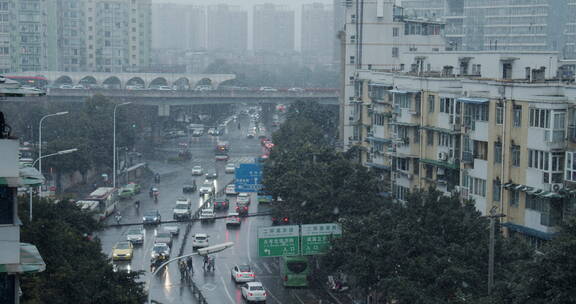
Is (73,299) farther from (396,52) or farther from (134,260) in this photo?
(396,52)

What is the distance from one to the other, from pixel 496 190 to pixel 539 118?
114 inches

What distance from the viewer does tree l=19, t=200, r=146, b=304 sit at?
18.5m

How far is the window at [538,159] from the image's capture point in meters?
24.8

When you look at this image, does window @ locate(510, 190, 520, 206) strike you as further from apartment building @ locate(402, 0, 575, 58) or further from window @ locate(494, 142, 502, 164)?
apartment building @ locate(402, 0, 575, 58)

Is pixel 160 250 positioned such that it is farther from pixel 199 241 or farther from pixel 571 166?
pixel 571 166

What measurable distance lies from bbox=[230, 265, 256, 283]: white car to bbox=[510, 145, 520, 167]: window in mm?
9383

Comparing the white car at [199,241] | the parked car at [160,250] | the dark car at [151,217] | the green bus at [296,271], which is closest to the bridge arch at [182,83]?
the dark car at [151,217]

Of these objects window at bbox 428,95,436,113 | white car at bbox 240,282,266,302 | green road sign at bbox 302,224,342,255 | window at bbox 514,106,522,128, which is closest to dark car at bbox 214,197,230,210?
window at bbox 428,95,436,113

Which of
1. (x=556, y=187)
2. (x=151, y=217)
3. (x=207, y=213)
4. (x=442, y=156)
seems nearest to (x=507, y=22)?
(x=207, y=213)

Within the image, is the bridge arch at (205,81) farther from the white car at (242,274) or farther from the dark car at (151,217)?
the white car at (242,274)

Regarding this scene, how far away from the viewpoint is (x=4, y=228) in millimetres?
9039

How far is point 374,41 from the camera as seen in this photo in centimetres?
5019

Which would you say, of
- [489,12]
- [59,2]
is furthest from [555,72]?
[59,2]

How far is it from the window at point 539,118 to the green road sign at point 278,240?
7354 millimetres
